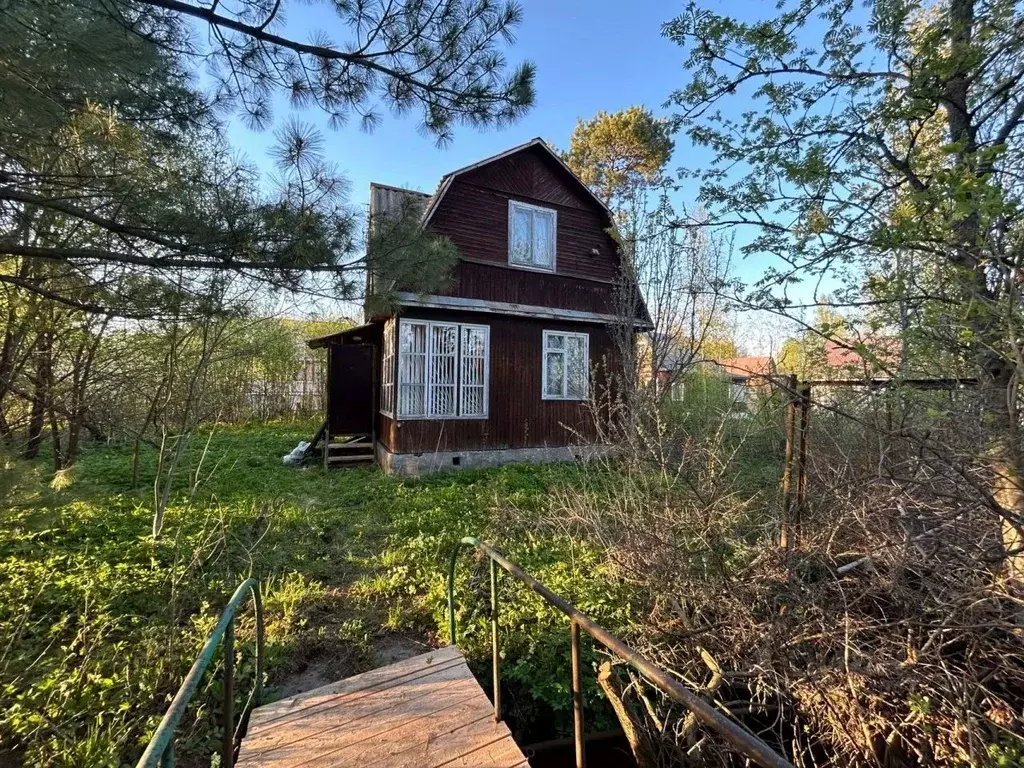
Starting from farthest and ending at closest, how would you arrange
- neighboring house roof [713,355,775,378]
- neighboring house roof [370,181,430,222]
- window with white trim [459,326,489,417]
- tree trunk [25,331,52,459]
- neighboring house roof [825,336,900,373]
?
window with white trim [459,326,489,417]
tree trunk [25,331,52,459]
neighboring house roof [370,181,430,222]
neighboring house roof [713,355,775,378]
neighboring house roof [825,336,900,373]

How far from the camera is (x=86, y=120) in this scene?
288 cm

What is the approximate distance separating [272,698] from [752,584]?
3.29 meters

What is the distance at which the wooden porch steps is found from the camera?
977 centimetres

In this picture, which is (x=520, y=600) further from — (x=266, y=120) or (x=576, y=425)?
(x=576, y=425)

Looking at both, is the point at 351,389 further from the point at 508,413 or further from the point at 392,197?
the point at 392,197

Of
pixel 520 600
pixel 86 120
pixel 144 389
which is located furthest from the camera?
pixel 144 389

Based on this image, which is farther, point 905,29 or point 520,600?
point 520,600

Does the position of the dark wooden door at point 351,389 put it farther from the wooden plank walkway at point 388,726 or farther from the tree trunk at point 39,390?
the wooden plank walkway at point 388,726

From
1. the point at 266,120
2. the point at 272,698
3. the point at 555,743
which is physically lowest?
the point at 555,743

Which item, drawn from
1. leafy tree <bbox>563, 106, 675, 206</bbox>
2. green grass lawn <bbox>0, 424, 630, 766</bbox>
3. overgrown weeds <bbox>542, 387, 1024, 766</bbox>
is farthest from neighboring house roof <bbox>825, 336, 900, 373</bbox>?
leafy tree <bbox>563, 106, 675, 206</bbox>

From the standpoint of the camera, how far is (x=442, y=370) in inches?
367

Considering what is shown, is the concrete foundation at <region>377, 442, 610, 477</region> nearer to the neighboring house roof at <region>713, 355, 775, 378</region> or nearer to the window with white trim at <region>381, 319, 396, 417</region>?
the window with white trim at <region>381, 319, 396, 417</region>

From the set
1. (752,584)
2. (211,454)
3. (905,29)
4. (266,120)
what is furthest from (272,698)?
(211,454)

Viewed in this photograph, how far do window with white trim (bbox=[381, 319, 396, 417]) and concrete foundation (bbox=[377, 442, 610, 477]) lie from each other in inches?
35.4
